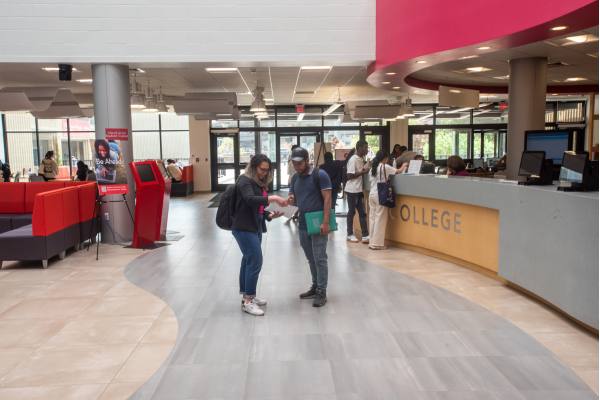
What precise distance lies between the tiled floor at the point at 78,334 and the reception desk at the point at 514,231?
3.32m

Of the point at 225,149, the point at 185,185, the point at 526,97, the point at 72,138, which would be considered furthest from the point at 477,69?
the point at 72,138

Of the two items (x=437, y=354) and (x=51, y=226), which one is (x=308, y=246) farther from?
(x=51, y=226)

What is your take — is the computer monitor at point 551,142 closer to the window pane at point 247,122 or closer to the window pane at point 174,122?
the window pane at point 247,122

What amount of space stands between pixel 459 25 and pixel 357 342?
13.7ft

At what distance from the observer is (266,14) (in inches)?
330

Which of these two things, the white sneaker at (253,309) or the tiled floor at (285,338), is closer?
the tiled floor at (285,338)

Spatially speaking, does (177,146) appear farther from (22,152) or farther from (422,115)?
(422,115)

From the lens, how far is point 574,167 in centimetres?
454

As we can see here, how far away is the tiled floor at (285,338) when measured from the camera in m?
3.34

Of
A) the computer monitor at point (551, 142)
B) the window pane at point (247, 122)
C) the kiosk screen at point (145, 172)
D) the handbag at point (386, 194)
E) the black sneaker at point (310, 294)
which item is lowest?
the black sneaker at point (310, 294)

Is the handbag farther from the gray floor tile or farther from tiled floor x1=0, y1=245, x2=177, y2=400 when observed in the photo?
the gray floor tile

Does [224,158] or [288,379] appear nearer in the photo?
[288,379]

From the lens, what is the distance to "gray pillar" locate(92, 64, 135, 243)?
8.49 metres

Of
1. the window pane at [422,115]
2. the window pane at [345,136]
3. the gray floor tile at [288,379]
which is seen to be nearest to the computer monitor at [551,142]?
the gray floor tile at [288,379]
